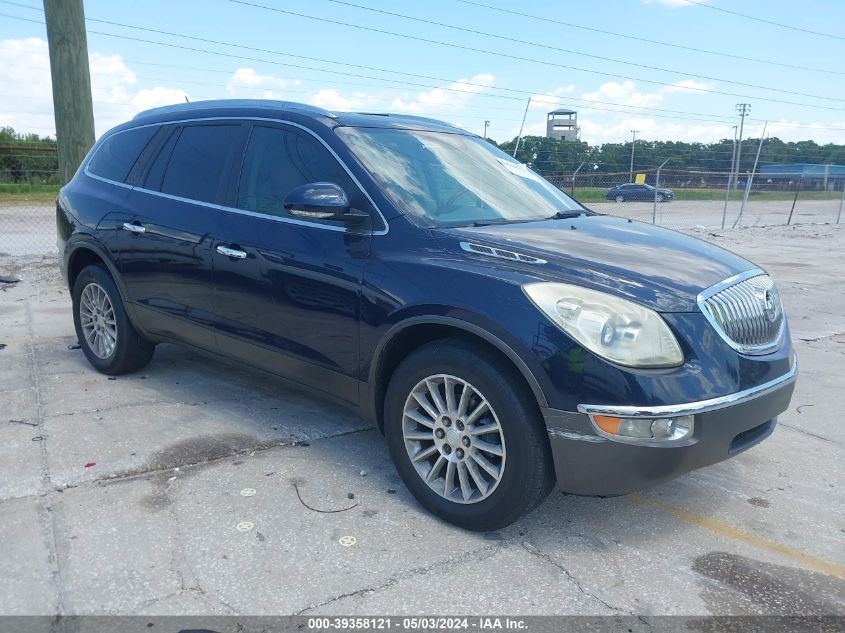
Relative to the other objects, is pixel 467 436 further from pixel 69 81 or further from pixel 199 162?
pixel 69 81

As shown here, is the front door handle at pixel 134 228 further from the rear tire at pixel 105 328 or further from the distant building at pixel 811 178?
the distant building at pixel 811 178

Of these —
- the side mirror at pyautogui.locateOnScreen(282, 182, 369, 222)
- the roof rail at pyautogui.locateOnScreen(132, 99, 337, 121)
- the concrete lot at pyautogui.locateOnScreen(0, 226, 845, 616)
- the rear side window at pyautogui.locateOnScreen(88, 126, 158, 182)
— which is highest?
the roof rail at pyautogui.locateOnScreen(132, 99, 337, 121)

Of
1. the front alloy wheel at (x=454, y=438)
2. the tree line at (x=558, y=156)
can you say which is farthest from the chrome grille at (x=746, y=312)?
the tree line at (x=558, y=156)

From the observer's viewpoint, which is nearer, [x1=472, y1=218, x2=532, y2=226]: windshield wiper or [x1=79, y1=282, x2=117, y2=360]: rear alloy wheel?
[x1=472, y1=218, x2=532, y2=226]: windshield wiper

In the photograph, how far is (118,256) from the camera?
4.93m

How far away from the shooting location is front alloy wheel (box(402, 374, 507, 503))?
3.11 meters

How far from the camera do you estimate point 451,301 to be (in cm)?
311

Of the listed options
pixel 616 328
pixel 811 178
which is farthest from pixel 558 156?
pixel 811 178

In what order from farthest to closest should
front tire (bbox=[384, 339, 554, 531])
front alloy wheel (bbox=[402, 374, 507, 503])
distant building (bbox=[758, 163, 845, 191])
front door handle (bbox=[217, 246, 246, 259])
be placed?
1. distant building (bbox=[758, 163, 845, 191])
2. front door handle (bbox=[217, 246, 246, 259])
3. front alloy wheel (bbox=[402, 374, 507, 503])
4. front tire (bbox=[384, 339, 554, 531])

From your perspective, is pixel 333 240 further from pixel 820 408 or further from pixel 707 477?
pixel 820 408

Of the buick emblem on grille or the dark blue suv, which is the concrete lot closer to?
the dark blue suv

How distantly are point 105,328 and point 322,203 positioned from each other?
Result: 2718 mm

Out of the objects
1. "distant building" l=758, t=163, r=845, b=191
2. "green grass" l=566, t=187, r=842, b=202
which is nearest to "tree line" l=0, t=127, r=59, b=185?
"green grass" l=566, t=187, r=842, b=202

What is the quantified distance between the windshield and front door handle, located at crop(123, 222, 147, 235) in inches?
66.2
